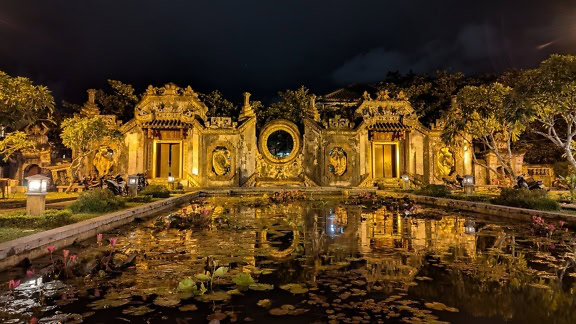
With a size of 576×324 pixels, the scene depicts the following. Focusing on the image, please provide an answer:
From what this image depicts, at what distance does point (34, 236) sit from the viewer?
5.83m

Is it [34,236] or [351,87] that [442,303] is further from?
[351,87]

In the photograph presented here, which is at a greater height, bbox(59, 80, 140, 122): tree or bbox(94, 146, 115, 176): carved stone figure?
bbox(59, 80, 140, 122): tree

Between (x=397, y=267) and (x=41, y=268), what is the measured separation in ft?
16.0

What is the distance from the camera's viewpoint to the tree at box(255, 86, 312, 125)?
3086cm

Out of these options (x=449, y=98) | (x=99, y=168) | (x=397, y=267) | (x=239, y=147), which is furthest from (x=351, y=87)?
(x=397, y=267)

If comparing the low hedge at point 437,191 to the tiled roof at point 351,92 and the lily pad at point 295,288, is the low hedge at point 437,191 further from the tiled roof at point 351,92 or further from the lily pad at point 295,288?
the tiled roof at point 351,92

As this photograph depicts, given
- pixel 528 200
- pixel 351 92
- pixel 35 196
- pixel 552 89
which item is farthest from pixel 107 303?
pixel 351 92

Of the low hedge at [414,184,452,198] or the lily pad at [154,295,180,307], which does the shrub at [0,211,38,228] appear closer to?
the lily pad at [154,295,180,307]

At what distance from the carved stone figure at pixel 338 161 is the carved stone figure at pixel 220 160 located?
7378 mm

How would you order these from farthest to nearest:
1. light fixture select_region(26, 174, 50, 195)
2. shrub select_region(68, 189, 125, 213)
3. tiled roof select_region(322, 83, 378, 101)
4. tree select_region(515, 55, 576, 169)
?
tiled roof select_region(322, 83, 378, 101) < tree select_region(515, 55, 576, 169) < shrub select_region(68, 189, 125, 213) < light fixture select_region(26, 174, 50, 195)

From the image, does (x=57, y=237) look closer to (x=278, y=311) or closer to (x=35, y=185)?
(x=35, y=185)

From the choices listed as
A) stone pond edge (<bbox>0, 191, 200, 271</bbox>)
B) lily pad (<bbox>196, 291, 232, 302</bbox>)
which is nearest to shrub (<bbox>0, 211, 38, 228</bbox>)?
stone pond edge (<bbox>0, 191, 200, 271</bbox>)

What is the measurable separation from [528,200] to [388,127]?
52.5 ft

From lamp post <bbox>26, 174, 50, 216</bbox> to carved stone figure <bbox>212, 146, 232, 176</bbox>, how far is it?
1702 cm
